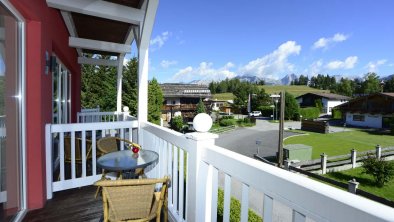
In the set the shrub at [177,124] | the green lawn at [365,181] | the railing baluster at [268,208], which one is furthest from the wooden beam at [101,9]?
the shrub at [177,124]

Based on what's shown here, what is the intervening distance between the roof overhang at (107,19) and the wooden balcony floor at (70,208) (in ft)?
7.87

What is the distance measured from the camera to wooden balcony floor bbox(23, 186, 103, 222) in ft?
8.60

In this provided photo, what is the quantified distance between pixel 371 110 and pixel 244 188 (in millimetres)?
33843

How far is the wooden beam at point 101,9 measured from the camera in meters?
3.34

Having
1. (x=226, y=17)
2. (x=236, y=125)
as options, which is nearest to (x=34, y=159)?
(x=236, y=125)

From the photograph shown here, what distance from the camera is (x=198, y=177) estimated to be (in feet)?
6.23

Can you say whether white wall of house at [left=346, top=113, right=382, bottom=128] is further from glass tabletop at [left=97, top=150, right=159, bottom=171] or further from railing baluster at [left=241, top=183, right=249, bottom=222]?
railing baluster at [left=241, top=183, right=249, bottom=222]

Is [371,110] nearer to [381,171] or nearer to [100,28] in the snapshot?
[381,171]

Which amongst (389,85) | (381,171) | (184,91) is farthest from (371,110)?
(389,85)

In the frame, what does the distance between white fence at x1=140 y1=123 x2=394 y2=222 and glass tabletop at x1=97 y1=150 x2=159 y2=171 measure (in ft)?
0.71

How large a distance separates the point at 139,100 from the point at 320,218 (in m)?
3.51

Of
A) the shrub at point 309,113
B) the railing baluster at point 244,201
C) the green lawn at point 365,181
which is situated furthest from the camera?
the shrub at point 309,113

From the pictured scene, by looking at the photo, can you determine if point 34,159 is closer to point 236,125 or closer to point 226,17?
point 236,125

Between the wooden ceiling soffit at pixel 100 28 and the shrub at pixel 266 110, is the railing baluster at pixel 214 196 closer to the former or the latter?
the wooden ceiling soffit at pixel 100 28
